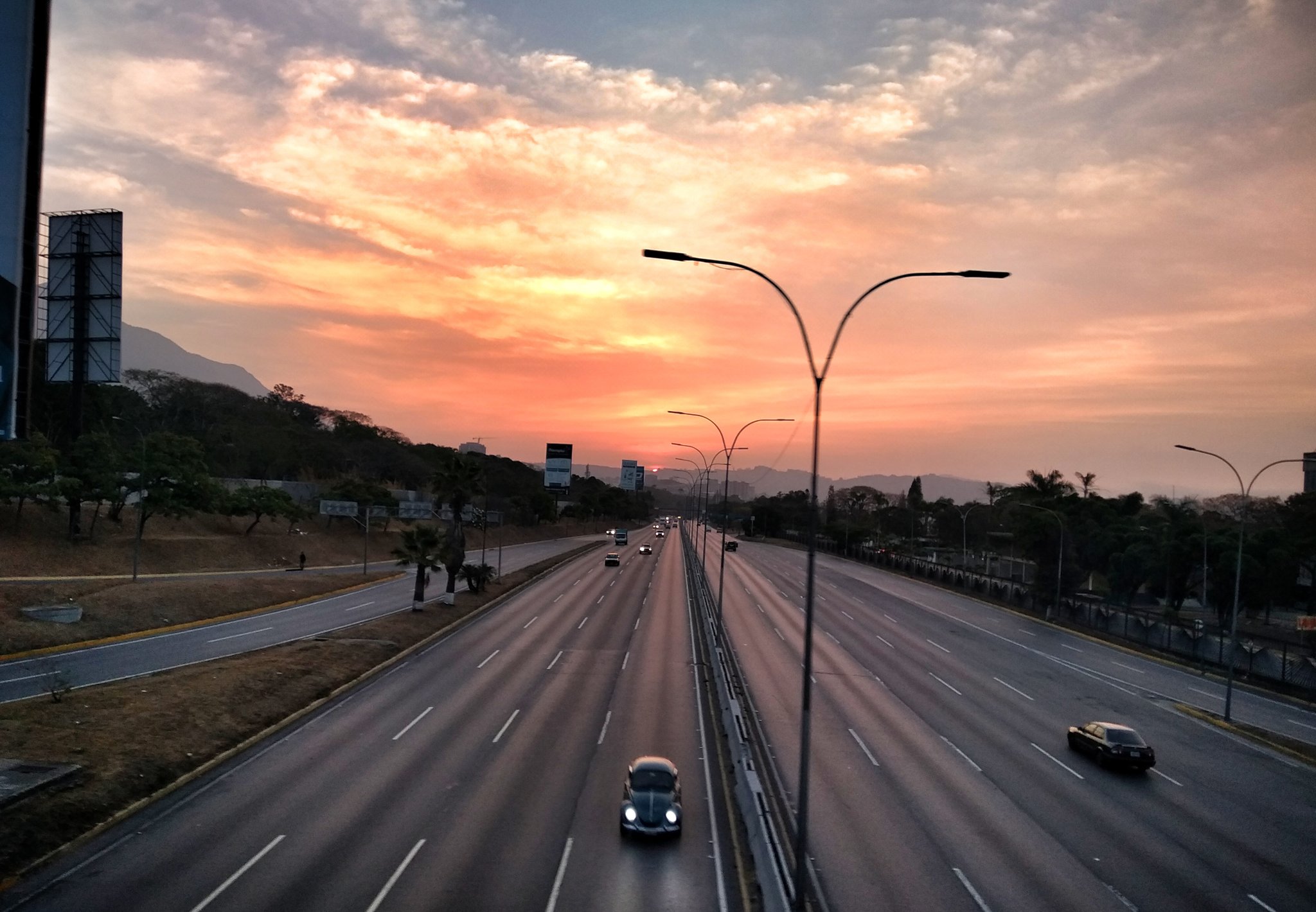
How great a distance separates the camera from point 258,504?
267ft

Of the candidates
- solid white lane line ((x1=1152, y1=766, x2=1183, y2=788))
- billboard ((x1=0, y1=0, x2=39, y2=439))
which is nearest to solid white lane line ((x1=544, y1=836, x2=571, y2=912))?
billboard ((x1=0, y1=0, x2=39, y2=439))

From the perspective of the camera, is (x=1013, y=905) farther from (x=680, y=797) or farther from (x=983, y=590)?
(x=983, y=590)

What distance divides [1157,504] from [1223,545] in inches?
2487

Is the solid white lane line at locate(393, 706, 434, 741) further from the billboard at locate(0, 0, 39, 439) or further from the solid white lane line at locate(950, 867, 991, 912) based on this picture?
the solid white lane line at locate(950, 867, 991, 912)

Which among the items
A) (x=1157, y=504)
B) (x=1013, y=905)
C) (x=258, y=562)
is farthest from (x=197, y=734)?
(x=1157, y=504)

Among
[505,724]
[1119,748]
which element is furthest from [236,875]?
[1119,748]

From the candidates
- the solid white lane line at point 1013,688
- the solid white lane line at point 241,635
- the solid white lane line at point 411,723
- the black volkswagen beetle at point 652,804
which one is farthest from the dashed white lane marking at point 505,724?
the solid white lane line at point 1013,688

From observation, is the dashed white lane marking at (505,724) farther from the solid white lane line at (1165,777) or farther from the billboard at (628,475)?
the billboard at (628,475)

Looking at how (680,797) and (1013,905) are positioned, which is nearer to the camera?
(1013,905)

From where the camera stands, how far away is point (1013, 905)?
16.6 m

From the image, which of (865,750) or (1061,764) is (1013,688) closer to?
(1061,764)

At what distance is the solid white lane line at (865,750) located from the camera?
26.7m

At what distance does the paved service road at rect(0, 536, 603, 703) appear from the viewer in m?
33.0

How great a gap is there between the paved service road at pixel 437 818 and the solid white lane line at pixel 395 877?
0.04m
